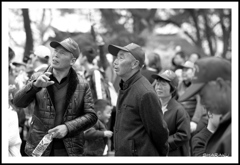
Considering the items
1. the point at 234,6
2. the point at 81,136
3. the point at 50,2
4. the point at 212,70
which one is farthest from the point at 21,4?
the point at 212,70

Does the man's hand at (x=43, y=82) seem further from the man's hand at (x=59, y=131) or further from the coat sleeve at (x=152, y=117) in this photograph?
the coat sleeve at (x=152, y=117)

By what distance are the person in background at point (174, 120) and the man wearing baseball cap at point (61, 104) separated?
1.29m

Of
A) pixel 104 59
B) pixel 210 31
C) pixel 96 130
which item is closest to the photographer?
pixel 96 130

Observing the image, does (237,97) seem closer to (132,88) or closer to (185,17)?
(132,88)

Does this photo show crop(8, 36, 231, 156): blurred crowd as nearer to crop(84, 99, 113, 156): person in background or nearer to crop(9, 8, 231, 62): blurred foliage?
crop(84, 99, 113, 156): person in background

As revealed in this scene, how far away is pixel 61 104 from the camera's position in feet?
18.6

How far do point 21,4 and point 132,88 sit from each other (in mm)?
2436

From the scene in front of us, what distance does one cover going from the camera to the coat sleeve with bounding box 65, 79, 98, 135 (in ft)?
18.1

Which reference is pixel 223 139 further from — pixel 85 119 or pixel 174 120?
pixel 174 120

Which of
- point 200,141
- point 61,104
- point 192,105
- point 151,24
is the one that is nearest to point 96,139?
point 61,104

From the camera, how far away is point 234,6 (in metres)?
6.50

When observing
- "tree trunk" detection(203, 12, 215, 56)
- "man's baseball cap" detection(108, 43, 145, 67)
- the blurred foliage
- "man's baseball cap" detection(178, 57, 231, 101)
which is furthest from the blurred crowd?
"tree trunk" detection(203, 12, 215, 56)

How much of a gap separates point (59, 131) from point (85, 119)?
433 millimetres

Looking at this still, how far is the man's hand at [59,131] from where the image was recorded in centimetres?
539
